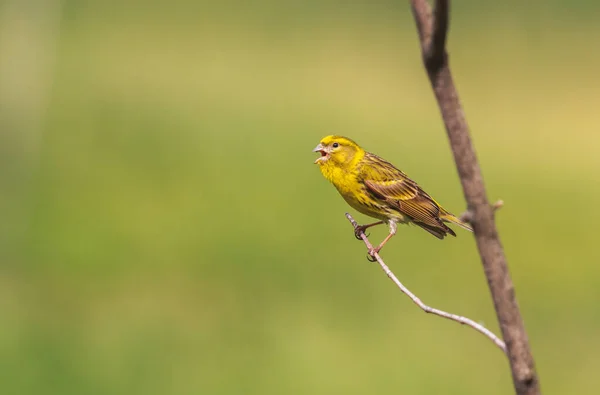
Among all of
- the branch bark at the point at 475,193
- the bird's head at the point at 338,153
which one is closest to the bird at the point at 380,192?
the bird's head at the point at 338,153

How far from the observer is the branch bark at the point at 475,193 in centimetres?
93

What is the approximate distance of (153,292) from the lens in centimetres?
859

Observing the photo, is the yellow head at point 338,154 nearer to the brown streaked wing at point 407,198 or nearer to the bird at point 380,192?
the bird at point 380,192

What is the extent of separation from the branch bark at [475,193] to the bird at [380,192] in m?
2.29

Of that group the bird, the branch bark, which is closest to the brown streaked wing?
the bird

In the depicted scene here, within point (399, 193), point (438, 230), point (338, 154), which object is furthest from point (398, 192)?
point (338, 154)

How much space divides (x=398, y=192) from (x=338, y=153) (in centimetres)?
43

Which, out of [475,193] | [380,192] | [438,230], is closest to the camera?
[475,193]

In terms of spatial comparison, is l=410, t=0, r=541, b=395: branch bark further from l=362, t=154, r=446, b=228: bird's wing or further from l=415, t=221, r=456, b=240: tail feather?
l=362, t=154, r=446, b=228: bird's wing

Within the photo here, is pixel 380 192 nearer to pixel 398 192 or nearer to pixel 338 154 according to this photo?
pixel 398 192

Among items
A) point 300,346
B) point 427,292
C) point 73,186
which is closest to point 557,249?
point 427,292

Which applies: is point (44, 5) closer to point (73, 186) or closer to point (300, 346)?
point (73, 186)

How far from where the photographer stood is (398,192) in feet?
12.0

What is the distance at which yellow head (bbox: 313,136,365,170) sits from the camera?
3.10 metres
